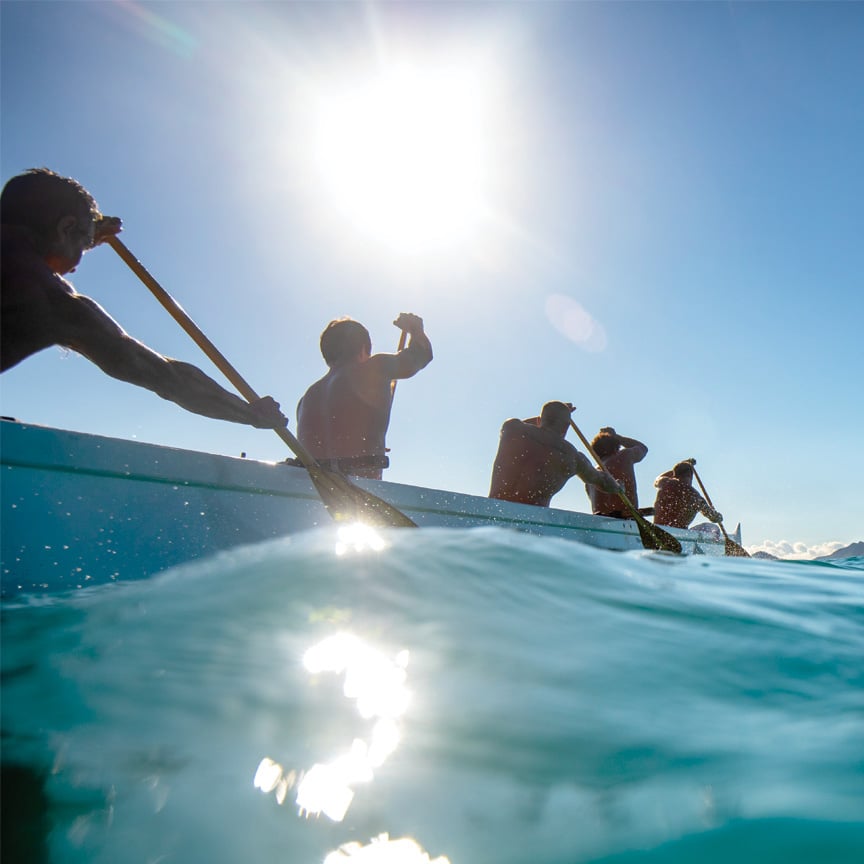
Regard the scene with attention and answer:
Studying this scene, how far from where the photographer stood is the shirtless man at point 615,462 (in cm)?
976

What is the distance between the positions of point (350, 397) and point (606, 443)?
6.57m

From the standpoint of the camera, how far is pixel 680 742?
4.67 feet

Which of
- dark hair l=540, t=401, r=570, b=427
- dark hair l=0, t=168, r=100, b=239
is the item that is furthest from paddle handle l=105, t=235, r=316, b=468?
dark hair l=540, t=401, r=570, b=427

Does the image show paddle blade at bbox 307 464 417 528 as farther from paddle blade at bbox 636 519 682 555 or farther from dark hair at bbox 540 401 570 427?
paddle blade at bbox 636 519 682 555

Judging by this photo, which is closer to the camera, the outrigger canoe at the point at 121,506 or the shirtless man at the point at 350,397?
the outrigger canoe at the point at 121,506

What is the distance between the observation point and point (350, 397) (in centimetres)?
523

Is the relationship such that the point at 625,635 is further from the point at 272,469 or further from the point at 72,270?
the point at 72,270

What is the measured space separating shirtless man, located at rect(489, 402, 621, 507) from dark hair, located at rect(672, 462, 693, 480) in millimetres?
4664

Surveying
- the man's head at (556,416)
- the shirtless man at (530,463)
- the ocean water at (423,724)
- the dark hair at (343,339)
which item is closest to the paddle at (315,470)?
the dark hair at (343,339)

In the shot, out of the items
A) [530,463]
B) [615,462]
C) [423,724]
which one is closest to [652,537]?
[530,463]

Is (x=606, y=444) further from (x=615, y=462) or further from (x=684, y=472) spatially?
(x=684, y=472)

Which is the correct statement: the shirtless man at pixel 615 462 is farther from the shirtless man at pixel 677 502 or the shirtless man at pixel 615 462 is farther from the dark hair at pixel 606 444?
the shirtless man at pixel 677 502

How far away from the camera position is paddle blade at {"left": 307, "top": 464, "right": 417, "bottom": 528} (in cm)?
397

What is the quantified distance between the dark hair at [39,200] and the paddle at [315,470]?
4.16 ft
